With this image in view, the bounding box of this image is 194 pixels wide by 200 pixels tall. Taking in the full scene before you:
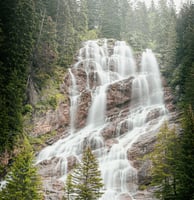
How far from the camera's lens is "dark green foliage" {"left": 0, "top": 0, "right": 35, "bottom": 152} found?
2772 cm

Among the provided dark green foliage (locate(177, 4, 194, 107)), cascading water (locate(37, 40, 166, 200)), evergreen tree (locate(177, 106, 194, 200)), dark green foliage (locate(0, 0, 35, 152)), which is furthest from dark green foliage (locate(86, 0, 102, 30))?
evergreen tree (locate(177, 106, 194, 200))

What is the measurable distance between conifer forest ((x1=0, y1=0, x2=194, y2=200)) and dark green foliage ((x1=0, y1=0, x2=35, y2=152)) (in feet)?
0.34

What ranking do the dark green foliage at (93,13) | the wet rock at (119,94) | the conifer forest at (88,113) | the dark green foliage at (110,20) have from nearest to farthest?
the conifer forest at (88,113) < the wet rock at (119,94) < the dark green foliage at (110,20) < the dark green foliage at (93,13)

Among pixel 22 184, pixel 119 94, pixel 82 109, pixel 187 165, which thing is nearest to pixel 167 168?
pixel 187 165

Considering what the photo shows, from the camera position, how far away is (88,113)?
128 feet

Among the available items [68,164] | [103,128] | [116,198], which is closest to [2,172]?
[68,164]

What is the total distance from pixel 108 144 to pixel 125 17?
45967 millimetres

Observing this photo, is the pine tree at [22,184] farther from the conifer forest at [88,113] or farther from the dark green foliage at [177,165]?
the dark green foliage at [177,165]

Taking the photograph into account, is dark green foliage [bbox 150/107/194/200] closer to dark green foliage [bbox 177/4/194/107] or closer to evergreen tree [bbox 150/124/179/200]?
evergreen tree [bbox 150/124/179/200]

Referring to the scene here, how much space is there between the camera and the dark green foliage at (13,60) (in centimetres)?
2772

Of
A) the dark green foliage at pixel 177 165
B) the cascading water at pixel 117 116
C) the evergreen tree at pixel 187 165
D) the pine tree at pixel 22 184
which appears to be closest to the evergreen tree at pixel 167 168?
the dark green foliage at pixel 177 165

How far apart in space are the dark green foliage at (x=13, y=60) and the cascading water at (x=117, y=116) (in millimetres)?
5445

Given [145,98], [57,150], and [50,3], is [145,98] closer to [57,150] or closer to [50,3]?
[57,150]

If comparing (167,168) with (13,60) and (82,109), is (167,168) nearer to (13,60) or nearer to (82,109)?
(13,60)
